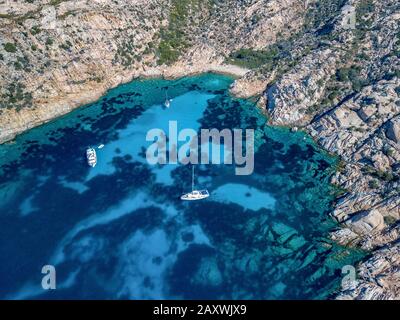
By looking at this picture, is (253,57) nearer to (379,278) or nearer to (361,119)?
(361,119)

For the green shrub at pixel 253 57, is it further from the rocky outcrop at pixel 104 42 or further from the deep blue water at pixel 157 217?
the deep blue water at pixel 157 217

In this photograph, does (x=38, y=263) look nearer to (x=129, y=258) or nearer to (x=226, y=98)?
(x=129, y=258)

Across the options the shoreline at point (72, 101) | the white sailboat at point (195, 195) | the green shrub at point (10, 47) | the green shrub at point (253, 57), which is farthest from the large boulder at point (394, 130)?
the green shrub at point (10, 47)

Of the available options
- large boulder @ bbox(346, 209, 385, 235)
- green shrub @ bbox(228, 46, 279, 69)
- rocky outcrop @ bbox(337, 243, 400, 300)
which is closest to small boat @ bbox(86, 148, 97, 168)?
green shrub @ bbox(228, 46, 279, 69)

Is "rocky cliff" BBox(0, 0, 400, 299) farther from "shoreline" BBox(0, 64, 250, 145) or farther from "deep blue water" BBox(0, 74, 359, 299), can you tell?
"deep blue water" BBox(0, 74, 359, 299)

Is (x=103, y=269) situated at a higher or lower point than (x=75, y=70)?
lower
